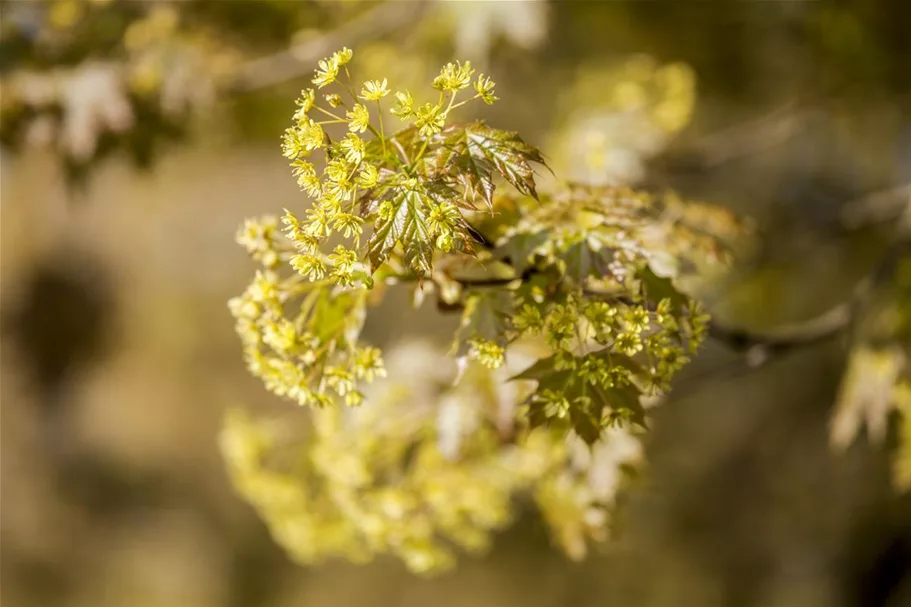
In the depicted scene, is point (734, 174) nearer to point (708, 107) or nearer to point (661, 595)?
point (708, 107)

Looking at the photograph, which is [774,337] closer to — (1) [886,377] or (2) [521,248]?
(1) [886,377]

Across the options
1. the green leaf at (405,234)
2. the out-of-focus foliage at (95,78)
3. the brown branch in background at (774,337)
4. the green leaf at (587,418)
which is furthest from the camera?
the out-of-focus foliage at (95,78)

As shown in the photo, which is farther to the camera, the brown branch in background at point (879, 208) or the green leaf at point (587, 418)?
the brown branch in background at point (879, 208)

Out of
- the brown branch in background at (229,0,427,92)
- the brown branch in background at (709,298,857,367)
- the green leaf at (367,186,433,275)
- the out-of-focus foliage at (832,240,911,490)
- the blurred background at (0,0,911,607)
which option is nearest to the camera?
the green leaf at (367,186,433,275)

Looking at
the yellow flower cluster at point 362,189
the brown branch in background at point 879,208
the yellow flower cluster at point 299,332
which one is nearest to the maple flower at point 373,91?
the yellow flower cluster at point 362,189

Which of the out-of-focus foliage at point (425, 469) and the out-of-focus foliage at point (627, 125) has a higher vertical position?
the out-of-focus foliage at point (627, 125)

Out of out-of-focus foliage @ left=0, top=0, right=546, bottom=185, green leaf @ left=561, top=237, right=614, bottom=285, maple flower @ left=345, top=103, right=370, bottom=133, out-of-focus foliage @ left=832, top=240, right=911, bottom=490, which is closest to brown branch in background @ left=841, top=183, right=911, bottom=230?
out-of-focus foliage @ left=832, top=240, right=911, bottom=490

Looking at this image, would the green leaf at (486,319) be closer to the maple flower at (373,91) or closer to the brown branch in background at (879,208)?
the maple flower at (373,91)

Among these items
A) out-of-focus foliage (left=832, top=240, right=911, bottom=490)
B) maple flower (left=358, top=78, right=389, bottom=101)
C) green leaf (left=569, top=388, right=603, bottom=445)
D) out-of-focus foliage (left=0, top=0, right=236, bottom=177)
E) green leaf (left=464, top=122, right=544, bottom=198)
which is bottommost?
out-of-focus foliage (left=832, top=240, right=911, bottom=490)

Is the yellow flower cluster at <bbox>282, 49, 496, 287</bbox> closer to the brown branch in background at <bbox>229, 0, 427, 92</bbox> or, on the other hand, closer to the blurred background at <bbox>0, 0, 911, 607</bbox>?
the blurred background at <bbox>0, 0, 911, 607</bbox>
